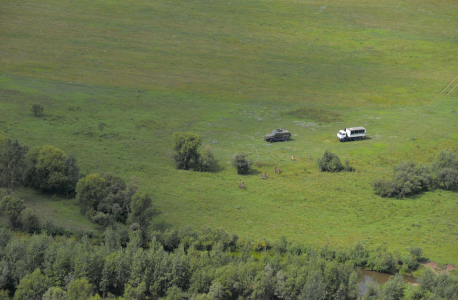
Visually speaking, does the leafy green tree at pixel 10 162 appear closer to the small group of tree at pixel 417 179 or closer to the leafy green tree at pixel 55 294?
the leafy green tree at pixel 55 294

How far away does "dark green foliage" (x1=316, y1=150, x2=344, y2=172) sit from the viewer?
229 feet

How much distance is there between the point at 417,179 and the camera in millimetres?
62719

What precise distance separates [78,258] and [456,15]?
16224cm

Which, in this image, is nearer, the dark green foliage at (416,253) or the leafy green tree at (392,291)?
the leafy green tree at (392,291)

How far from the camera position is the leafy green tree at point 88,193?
52688mm

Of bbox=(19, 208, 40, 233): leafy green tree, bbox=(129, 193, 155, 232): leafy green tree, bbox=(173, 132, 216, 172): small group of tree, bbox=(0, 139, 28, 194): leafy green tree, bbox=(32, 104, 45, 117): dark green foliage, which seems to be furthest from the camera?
bbox=(32, 104, 45, 117): dark green foliage

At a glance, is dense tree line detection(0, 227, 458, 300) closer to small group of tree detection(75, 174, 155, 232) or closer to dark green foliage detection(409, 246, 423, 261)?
dark green foliage detection(409, 246, 423, 261)

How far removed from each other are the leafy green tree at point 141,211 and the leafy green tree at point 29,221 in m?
10.5

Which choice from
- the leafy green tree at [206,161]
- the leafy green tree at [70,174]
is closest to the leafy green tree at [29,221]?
the leafy green tree at [70,174]

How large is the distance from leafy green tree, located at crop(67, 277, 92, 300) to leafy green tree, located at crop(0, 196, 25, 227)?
1569 cm

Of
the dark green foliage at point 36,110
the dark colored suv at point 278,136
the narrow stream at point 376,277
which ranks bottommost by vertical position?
the narrow stream at point 376,277

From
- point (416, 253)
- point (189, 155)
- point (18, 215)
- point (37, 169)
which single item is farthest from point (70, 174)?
point (416, 253)

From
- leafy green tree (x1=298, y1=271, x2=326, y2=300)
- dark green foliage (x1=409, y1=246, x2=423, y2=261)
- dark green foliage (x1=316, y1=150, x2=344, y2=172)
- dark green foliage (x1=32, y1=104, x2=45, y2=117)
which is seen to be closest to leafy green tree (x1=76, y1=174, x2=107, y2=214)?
leafy green tree (x1=298, y1=271, x2=326, y2=300)

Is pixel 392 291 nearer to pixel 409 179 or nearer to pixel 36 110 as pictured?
pixel 409 179
